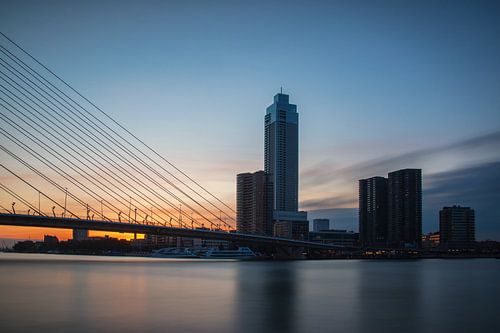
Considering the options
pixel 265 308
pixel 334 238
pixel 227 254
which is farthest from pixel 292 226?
pixel 265 308

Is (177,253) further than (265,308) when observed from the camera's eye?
Yes

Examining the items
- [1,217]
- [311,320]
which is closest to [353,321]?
[311,320]

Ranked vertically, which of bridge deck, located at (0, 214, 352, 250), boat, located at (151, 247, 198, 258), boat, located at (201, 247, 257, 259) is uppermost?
bridge deck, located at (0, 214, 352, 250)

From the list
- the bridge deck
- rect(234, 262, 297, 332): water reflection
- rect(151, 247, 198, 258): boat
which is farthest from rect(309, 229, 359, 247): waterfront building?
rect(234, 262, 297, 332): water reflection

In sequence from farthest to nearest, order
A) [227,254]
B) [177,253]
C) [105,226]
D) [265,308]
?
[177,253] → [227,254] → [105,226] → [265,308]

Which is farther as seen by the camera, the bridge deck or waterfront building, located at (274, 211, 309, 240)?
waterfront building, located at (274, 211, 309, 240)

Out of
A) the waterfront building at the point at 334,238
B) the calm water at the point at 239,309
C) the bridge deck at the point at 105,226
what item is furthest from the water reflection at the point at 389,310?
the waterfront building at the point at 334,238

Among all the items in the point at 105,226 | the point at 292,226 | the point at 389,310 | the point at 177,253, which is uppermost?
the point at 105,226

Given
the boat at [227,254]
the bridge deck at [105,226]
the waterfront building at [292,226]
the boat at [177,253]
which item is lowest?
the boat at [177,253]

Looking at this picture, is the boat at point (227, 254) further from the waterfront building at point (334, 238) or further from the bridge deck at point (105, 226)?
the waterfront building at point (334, 238)

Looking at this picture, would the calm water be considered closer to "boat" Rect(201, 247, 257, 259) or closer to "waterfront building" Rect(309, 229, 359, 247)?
"boat" Rect(201, 247, 257, 259)

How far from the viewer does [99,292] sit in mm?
33156

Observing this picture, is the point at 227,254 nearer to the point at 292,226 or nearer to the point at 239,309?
the point at 292,226

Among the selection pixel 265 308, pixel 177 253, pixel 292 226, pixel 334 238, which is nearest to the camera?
pixel 265 308
